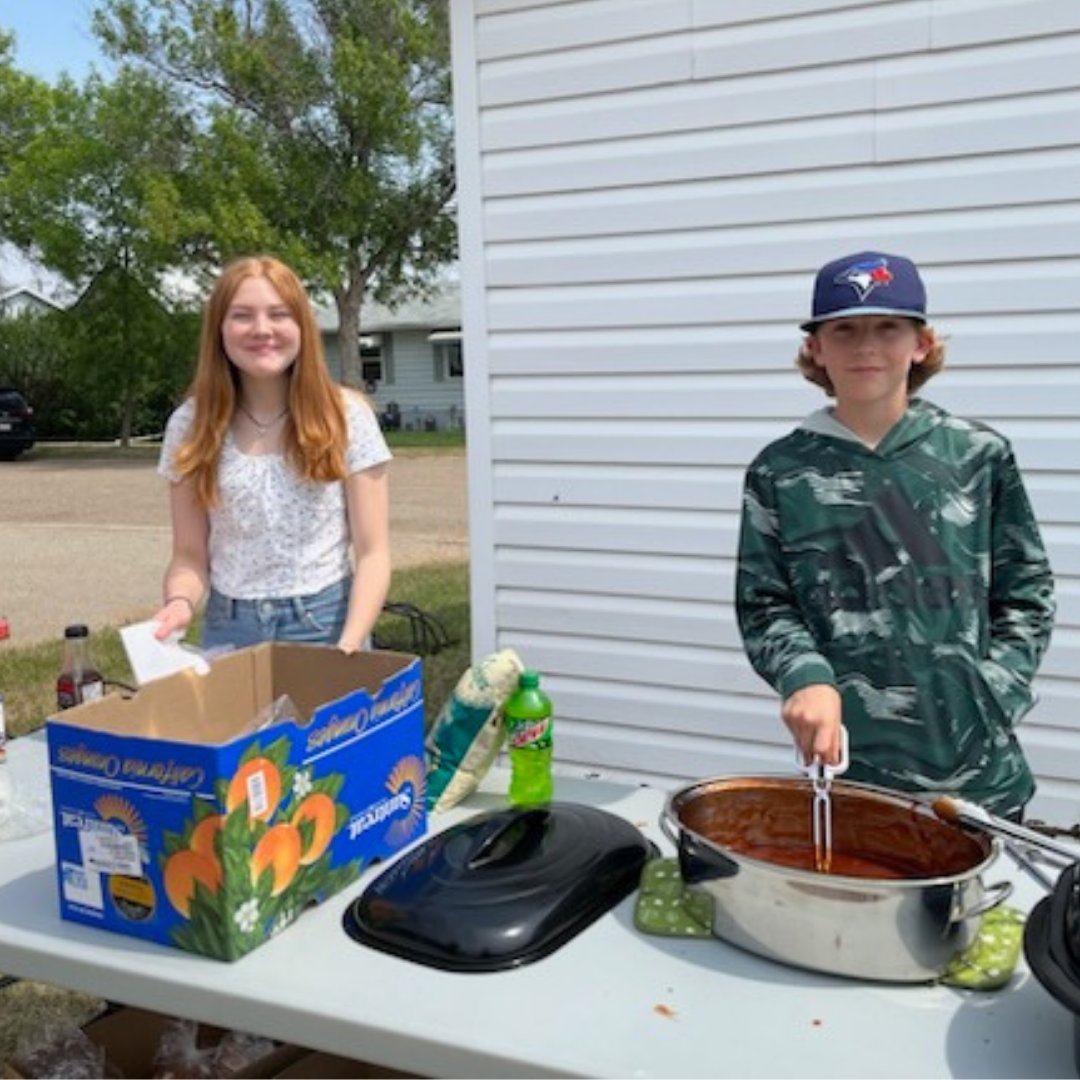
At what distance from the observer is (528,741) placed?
1.96 m

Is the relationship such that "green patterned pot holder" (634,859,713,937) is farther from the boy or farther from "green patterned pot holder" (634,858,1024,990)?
the boy

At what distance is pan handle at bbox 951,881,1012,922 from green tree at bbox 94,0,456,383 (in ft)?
67.7

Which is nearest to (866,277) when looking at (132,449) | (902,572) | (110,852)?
(902,572)

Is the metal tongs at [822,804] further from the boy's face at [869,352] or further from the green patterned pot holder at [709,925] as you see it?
the boy's face at [869,352]

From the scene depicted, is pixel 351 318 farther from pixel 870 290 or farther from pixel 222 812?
pixel 222 812

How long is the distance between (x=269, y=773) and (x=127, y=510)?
43.9 feet

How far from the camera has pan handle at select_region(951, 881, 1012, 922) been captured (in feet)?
4.31

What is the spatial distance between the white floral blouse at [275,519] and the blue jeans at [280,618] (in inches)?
0.7

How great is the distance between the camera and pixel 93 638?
734 centimetres

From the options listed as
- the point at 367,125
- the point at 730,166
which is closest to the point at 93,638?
the point at 730,166

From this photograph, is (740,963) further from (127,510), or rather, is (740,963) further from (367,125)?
(367,125)

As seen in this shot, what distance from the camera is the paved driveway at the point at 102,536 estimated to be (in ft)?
28.3

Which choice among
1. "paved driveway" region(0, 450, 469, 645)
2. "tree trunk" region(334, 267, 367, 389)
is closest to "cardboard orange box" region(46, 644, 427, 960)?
"paved driveway" region(0, 450, 469, 645)

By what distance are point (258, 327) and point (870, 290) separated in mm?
1156
